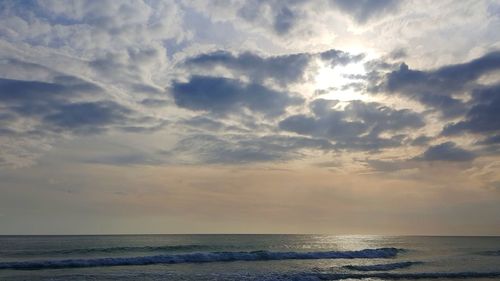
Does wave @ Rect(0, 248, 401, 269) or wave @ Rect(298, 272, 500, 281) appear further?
wave @ Rect(0, 248, 401, 269)

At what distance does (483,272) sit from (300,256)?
2069cm

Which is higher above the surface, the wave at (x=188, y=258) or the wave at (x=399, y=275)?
the wave at (x=188, y=258)

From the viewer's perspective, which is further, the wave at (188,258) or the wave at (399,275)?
the wave at (188,258)

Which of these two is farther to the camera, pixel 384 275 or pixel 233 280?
pixel 384 275

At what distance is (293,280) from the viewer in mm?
29781

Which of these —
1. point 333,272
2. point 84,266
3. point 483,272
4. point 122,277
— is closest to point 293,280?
point 333,272

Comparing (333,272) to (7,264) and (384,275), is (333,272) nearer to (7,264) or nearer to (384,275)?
(384,275)

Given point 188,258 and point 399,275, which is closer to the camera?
point 399,275

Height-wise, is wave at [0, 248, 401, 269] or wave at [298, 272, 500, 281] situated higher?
wave at [0, 248, 401, 269]

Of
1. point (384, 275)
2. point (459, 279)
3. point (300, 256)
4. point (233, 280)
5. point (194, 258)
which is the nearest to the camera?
point (233, 280)

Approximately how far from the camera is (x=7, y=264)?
40.1 meters

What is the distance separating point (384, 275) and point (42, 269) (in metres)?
28.0

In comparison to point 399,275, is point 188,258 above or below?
above

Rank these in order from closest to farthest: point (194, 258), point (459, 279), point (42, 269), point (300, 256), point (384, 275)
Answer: point (459, 279) < point (384, 275) < point (42, 269) < point (194, 258) < point (300, 256)
